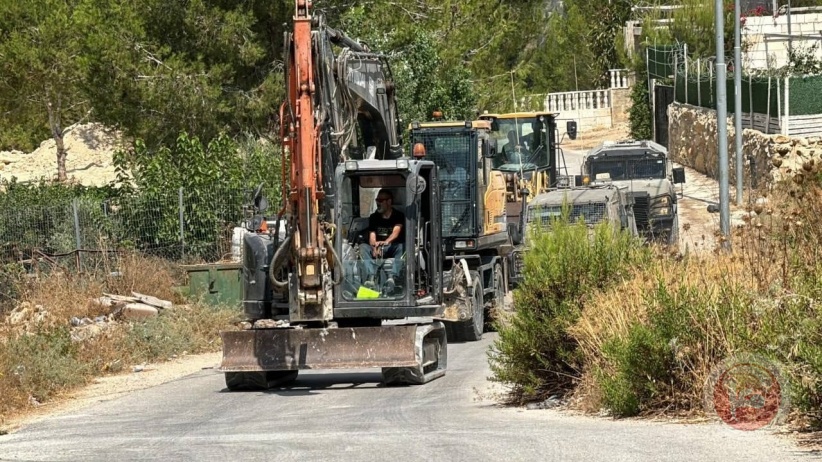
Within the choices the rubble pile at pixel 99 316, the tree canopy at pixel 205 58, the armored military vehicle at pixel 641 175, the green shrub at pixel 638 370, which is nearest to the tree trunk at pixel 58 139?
the tree canopy at pixel 205 58

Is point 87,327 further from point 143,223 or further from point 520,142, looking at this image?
point 520,142

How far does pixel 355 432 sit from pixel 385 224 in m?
5.67

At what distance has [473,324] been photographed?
23.1 meters

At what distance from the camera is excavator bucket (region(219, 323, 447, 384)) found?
1711cm

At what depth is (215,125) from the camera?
37.7 m

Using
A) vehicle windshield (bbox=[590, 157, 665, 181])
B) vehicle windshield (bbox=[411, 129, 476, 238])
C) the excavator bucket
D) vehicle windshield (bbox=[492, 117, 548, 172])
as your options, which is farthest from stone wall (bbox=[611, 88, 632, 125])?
the excavator bucket

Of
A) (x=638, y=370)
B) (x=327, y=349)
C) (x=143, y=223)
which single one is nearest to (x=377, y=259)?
(x=327, y=349)

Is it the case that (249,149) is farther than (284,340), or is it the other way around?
(249,149)

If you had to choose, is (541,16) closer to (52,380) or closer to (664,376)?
(52,380)

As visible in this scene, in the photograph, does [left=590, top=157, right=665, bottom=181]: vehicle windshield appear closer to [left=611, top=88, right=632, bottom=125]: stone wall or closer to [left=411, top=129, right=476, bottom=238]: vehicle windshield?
[left=411, top=129, right=476, bottom=238]: vehicle windshield

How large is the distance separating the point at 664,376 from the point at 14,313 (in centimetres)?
1374

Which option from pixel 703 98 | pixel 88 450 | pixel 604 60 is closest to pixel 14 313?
pixel 88 450

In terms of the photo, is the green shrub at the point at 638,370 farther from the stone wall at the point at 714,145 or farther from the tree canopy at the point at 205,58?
the tree canopy at the point at 205,58
